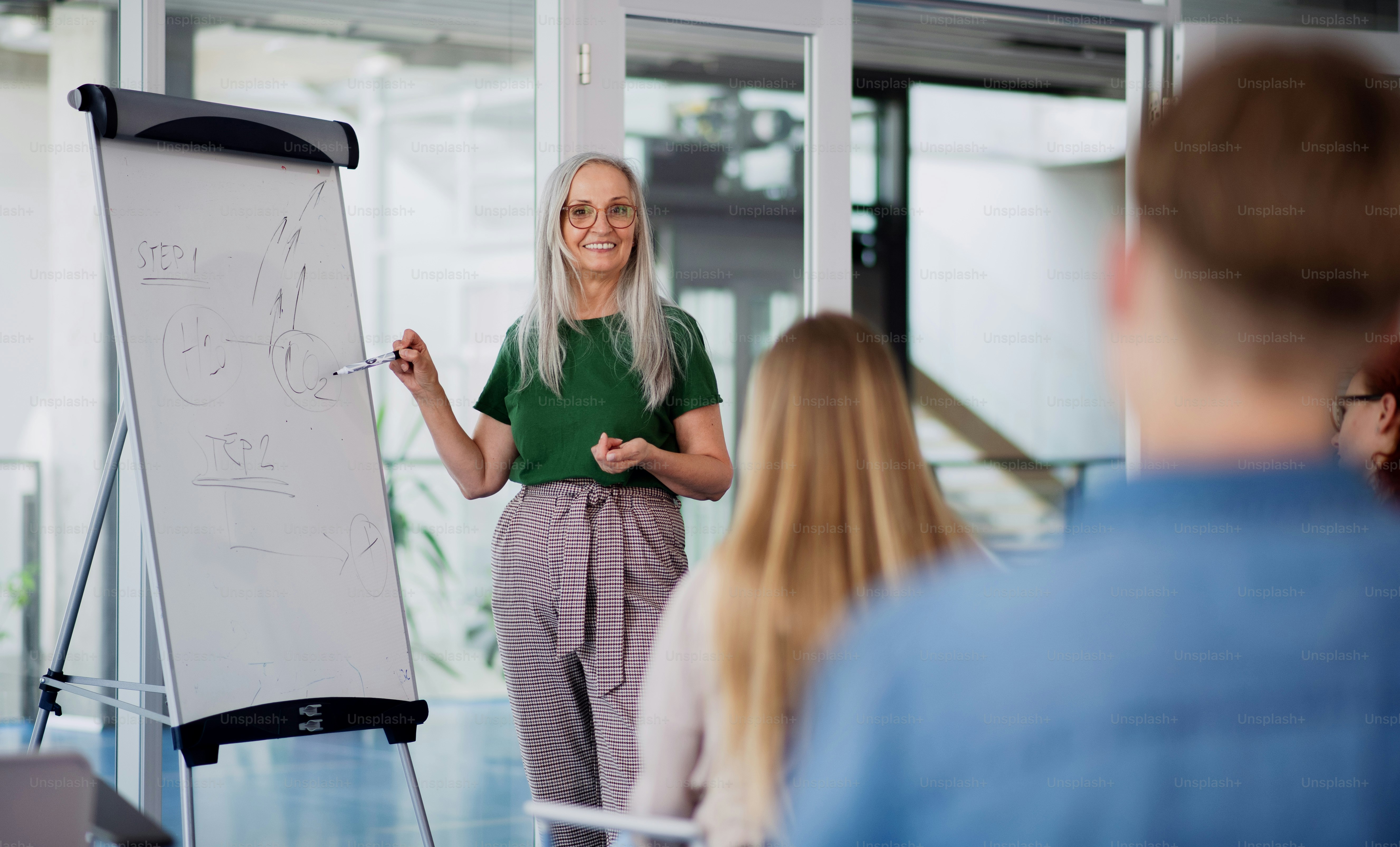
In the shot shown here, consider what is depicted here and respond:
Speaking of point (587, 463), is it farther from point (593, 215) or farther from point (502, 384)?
point (593, 215)

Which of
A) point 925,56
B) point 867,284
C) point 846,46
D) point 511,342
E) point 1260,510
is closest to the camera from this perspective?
point 1260,510

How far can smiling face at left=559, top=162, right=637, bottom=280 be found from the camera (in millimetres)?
2420

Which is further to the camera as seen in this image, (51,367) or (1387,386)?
(51,367)

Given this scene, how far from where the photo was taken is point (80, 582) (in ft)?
7.79

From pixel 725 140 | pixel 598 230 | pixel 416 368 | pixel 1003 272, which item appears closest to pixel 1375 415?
pixel 598 230

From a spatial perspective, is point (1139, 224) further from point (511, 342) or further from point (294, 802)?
point (294, 802)

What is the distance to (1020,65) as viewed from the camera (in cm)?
695

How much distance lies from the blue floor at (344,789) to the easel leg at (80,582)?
509 millimetres

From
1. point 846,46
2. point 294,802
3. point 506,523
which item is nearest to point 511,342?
point 506,523

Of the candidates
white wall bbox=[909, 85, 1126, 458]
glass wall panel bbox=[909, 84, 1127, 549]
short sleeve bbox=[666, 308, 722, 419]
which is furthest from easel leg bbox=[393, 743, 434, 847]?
white wall bbox=[909, 85, 1126, 458]

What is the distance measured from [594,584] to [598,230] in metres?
0.74

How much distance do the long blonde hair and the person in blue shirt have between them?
1.75ft

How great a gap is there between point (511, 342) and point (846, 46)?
1516 millimetres

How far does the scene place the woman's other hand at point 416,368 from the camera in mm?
2385
